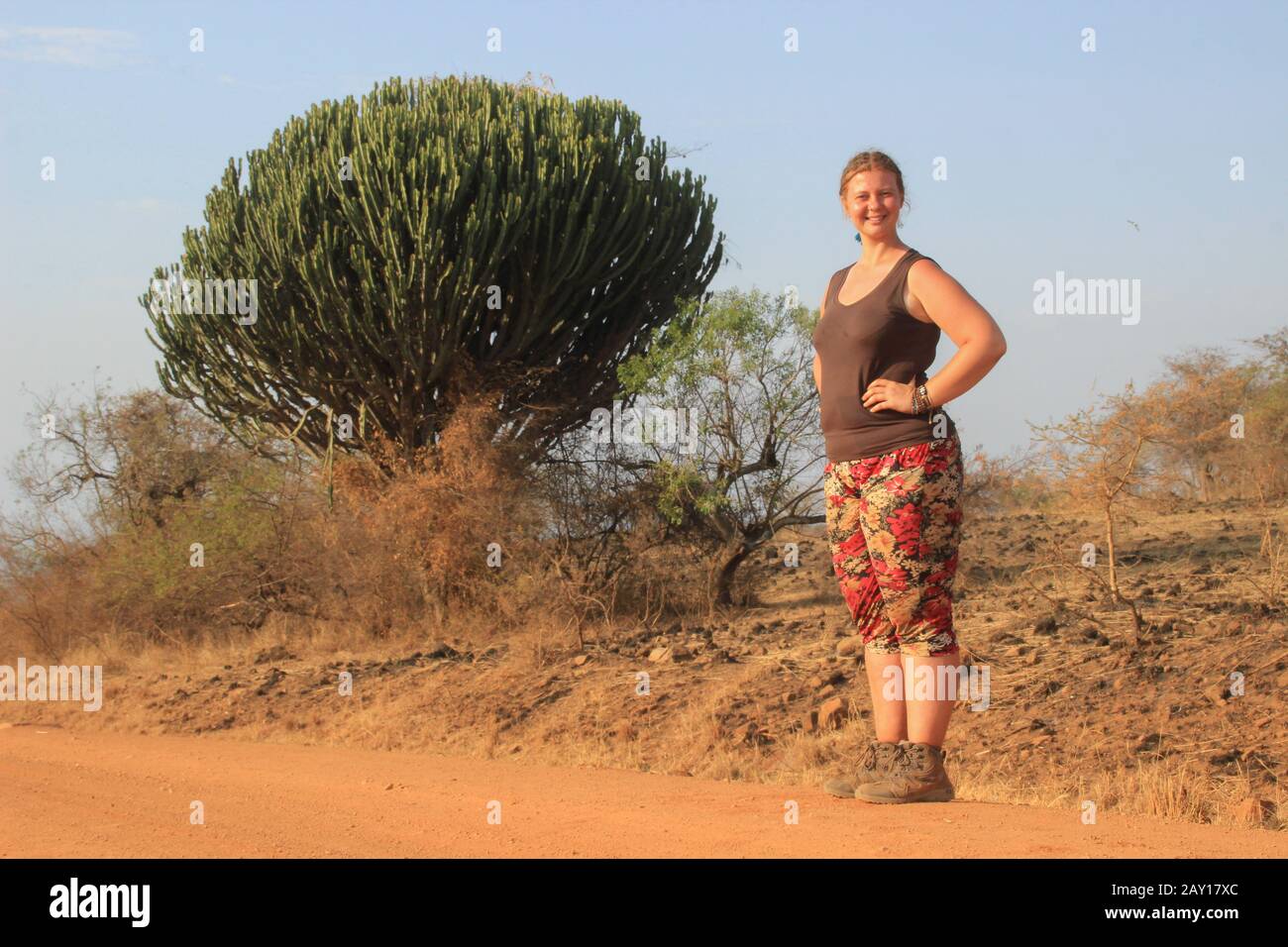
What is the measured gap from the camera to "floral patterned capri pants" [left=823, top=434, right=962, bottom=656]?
14.2 feet

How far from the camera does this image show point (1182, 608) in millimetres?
8141

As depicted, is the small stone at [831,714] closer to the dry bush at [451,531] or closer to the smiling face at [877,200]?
the smiling face at [877,200]

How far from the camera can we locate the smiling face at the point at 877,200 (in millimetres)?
4551

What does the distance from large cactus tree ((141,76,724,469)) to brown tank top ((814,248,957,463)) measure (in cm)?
775

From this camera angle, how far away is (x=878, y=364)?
14.6 ft

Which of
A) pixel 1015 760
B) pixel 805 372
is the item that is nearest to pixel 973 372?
pixel 1015 760

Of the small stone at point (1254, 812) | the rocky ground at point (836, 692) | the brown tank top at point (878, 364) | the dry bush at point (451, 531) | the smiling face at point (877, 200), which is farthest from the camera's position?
the dry bush at point (451, 531)

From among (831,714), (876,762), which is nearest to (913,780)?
(876,762)

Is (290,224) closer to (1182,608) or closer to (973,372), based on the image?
(1182,608)

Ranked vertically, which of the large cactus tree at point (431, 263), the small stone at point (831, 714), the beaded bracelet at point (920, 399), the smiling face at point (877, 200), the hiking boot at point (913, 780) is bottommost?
the small stone at point (831, 714)

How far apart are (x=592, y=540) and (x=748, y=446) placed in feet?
5.78

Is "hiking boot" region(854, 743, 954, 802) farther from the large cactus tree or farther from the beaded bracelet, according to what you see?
the large cactus tree

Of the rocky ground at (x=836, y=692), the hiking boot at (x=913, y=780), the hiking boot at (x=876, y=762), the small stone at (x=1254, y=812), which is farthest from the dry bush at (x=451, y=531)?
the small stone at (x=1254, y=812)

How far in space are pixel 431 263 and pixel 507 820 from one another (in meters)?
7.69
